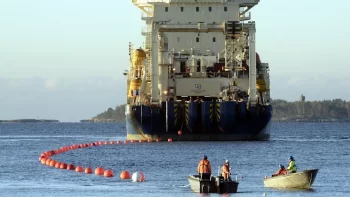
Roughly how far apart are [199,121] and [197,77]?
711 centimetres

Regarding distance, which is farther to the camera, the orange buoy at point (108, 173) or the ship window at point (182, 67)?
the ship window at point (182, 67)

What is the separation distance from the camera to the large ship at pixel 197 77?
93312 millimetres

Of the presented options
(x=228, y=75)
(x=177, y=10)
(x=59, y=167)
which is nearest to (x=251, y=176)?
(x=59, y=167)

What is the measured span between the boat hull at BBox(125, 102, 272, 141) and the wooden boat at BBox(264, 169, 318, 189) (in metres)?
41.4

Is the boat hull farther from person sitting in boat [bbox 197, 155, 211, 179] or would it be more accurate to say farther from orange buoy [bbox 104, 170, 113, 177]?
person sitting in boat [bbox 197, 155, 211, 179]

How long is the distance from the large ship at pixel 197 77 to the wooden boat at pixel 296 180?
136 ft

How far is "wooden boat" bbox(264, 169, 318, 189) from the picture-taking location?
165ft

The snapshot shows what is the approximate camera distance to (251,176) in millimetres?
59344

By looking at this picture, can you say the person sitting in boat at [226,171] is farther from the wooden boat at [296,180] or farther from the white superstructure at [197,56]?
the white superstructure at [197,56]

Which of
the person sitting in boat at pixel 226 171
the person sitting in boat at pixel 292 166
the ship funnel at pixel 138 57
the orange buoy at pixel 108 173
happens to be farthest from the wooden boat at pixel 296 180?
the ship funnel at pixel 138 57

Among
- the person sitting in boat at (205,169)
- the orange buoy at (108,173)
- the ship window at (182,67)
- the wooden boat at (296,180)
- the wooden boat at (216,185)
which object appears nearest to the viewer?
the wooden boat at (216,185)

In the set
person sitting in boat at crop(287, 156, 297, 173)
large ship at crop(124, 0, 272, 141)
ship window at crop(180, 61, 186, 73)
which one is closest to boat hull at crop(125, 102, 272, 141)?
large ship at crop(124, 0, 272, 141)

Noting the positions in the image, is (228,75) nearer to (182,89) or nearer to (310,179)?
(182,89)

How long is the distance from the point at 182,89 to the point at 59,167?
32.8 m
